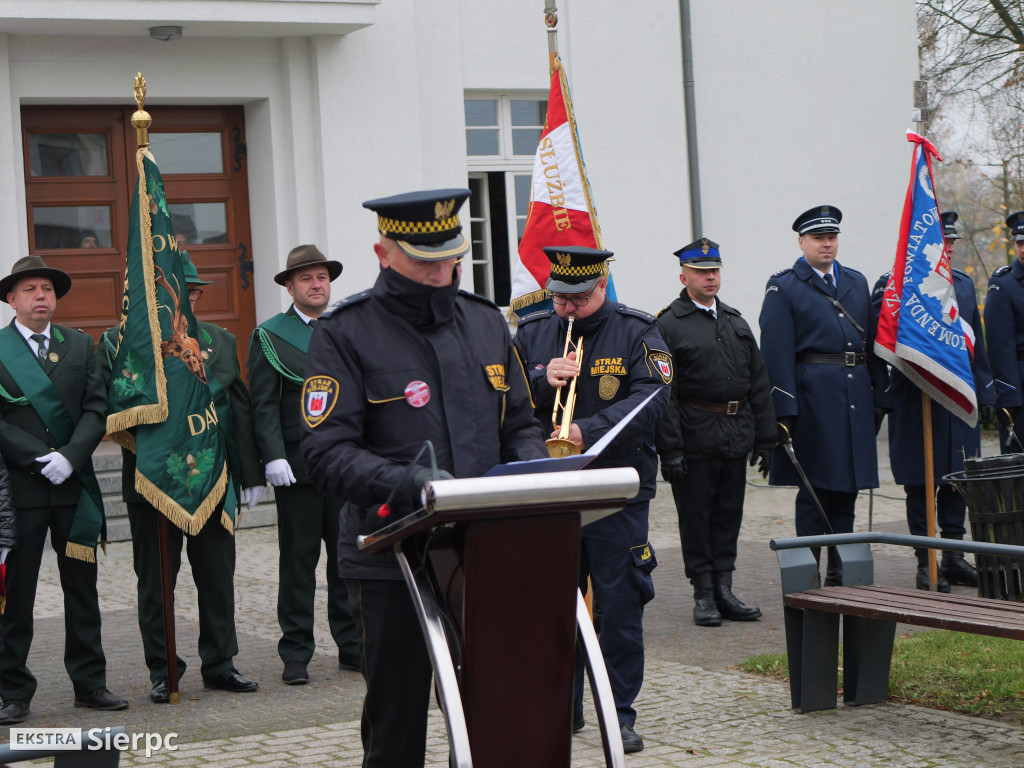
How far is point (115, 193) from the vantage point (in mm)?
12820

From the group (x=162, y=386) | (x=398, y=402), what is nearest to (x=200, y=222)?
(x=162, y=386)

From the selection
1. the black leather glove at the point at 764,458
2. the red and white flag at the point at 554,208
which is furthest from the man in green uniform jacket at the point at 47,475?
the black leather glove at the point at 764,458

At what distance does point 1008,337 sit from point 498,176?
21.9 feet

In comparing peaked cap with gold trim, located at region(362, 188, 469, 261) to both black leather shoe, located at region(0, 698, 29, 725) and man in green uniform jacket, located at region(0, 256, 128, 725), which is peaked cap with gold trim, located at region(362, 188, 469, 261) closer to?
man in green uniform jacket, located at region(0, 256, 128, 725)

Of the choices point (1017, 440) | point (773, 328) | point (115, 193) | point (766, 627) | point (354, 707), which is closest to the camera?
point (354, 707)

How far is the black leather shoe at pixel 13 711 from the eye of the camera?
20.1 feet

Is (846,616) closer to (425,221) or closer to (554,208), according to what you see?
(425,221)

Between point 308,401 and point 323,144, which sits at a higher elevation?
point 323,144

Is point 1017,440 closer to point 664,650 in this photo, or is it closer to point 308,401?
point 664,650

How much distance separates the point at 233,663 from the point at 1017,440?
5.40 metres

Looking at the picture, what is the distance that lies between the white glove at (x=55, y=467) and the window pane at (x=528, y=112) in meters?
9.00

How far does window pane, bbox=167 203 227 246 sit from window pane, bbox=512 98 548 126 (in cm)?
331

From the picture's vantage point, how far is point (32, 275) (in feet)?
21.1

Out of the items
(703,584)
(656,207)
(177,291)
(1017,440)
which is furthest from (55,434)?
(656,207)
